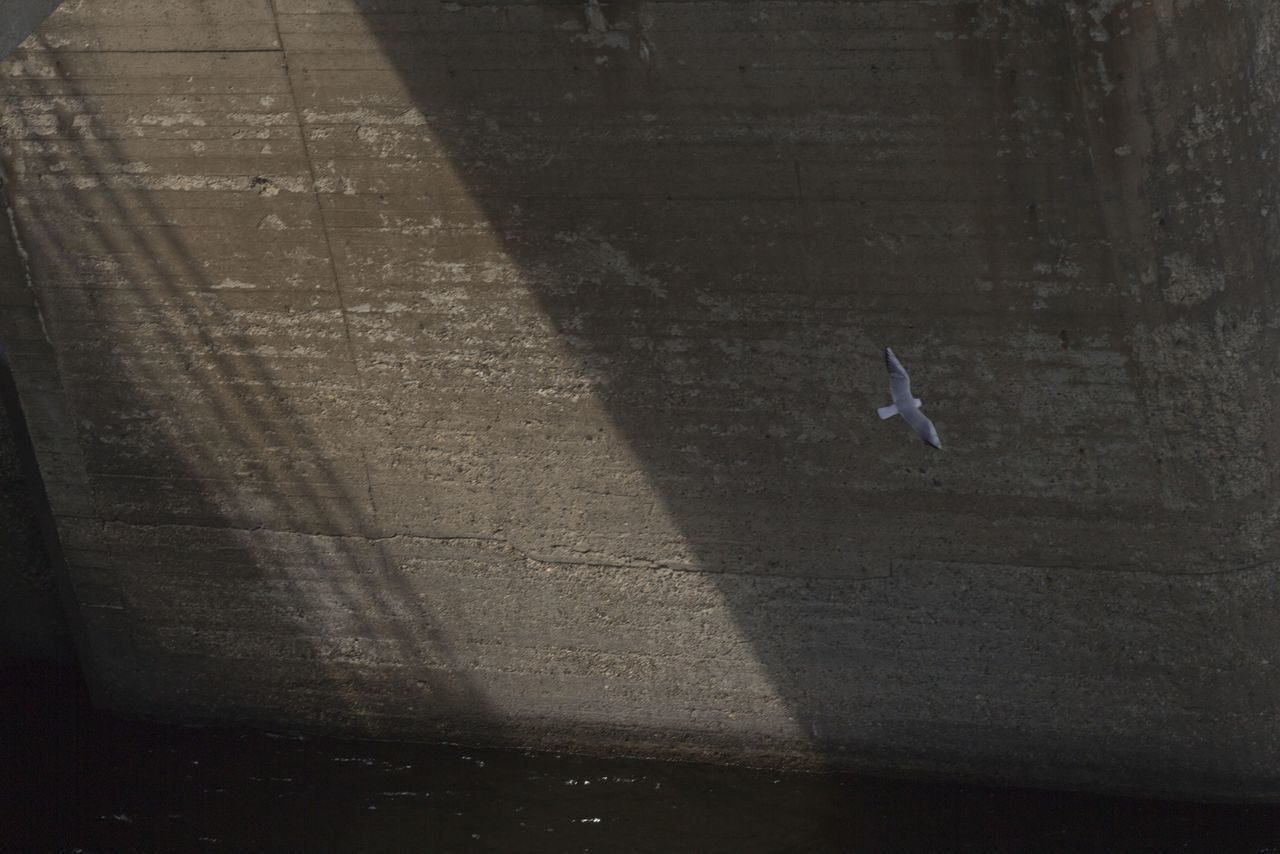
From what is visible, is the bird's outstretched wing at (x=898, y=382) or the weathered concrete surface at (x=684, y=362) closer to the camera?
the weathered concrete surface at (x=684, y=362)

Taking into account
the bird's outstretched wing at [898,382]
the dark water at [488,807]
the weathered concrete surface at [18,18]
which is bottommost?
the dark water at [488,807]

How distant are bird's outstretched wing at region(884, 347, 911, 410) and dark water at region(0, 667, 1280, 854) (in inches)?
89.5

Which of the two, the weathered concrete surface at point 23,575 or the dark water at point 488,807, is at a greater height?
the weathered concrete surface at point 23,575

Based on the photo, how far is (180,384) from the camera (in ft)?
20.8

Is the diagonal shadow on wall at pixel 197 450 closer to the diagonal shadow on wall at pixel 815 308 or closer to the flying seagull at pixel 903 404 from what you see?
the diagonal shadow on wall at pixel 815 308

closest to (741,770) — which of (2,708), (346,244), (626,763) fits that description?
(626,763)

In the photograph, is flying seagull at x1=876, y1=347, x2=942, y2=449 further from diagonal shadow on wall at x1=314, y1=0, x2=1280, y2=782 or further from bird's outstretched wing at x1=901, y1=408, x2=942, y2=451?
diagonal shadow on wall at x1=314, y1=0, x2=1280, y2=782

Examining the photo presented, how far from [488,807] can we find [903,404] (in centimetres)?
318

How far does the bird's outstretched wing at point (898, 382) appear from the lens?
534 centimetres

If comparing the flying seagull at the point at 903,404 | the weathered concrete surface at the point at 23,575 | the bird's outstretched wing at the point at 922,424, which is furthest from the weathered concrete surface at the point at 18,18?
the bird's outstretched wing at the point at 922,424

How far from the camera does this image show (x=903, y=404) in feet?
17.8

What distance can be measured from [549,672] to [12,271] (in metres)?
3.58

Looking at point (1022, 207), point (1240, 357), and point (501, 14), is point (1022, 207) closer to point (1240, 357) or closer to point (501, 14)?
point (1240, 357)

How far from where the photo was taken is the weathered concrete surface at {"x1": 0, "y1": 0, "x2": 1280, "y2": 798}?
5.13m
